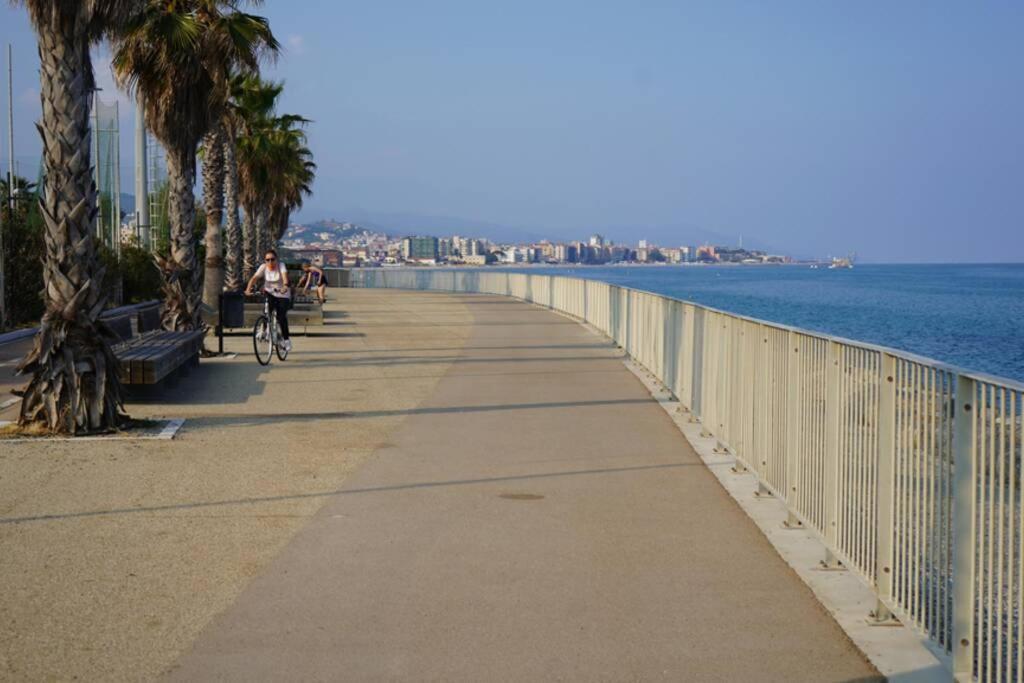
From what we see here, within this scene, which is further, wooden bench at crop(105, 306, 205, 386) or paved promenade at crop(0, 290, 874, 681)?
wooden bench at crop(105, 306, 205, 386)

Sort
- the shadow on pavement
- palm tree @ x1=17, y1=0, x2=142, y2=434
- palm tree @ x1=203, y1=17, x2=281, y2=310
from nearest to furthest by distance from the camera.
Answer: the shadow on pavement
palm tree @ x1=17, y1=0, x2=142, y2=434
palm tree @ x1=203, y1=17, x2=281, y2=310

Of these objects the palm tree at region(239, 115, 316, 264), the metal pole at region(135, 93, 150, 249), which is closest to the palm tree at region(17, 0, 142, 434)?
the metal pole at region(135, 93, 150, 249)

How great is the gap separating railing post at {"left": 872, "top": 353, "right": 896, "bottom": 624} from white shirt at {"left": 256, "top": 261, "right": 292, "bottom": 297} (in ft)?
48.9

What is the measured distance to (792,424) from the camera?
777 centimetres

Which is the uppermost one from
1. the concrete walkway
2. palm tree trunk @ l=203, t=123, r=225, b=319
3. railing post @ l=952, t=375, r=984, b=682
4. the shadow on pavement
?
palm tree trunk @ l=203, t=123, r=225, b=319

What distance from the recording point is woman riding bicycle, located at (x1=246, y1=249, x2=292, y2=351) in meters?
19.6

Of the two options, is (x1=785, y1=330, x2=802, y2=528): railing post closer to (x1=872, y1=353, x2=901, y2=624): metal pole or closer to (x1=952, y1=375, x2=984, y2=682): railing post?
(x1=872, y1=353, x2=901, y2=624): metal pole

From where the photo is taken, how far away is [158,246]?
42531 millimetres

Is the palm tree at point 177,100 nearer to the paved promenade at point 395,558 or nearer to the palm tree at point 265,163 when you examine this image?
the paved promenade at point 395,558

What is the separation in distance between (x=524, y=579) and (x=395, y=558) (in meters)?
0.84

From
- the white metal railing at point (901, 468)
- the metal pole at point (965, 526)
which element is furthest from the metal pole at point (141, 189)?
the metal pole at point (965, 526)

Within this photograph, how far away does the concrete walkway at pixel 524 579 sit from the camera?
5.38 metres

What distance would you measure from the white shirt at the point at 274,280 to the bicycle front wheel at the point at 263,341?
70 centimetres

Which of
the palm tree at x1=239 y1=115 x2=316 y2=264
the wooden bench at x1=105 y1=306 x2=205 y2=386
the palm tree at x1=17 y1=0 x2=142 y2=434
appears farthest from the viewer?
the palm tree at x1=239 y1=115 x2=316 y2=264
